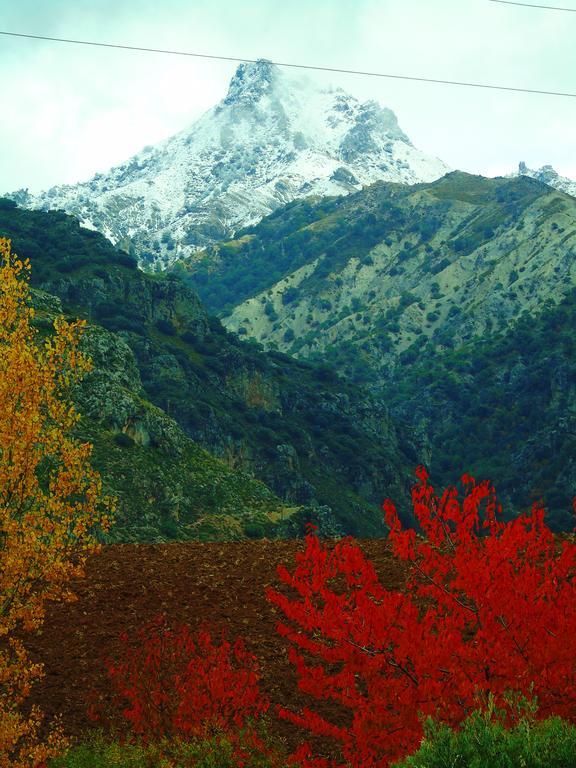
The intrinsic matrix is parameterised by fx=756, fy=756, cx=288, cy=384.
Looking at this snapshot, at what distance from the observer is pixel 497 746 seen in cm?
825

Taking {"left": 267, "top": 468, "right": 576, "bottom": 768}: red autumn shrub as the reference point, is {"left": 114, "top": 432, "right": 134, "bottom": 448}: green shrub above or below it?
below

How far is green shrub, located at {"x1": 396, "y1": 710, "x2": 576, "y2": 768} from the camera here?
8039 millimetres

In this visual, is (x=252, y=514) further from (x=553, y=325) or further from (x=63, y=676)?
(x=553, y=325)

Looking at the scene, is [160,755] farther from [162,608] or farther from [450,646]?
[162,608]

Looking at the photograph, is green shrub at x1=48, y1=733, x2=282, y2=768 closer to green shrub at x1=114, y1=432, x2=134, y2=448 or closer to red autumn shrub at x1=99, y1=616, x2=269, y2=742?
red autumn shrub at x1=99, y1=616, x2=269, y2=742

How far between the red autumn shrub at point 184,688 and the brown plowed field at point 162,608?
2.35ft

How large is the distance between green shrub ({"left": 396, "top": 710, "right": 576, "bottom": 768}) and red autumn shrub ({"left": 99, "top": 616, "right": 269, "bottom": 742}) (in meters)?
4.50

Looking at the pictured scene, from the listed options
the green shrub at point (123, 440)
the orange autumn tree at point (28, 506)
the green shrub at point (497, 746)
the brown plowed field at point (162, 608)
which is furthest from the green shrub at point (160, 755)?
the green shrub at point (123, 440)

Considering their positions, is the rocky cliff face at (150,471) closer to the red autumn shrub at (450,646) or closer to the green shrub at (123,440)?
the green shrub at (123,440)

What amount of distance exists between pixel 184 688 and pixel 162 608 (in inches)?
211

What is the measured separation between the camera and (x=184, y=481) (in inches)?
2479

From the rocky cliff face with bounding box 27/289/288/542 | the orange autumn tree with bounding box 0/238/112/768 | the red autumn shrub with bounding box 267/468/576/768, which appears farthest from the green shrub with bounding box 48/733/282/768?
the rocky cliff face with bounding box 27/289/288/542

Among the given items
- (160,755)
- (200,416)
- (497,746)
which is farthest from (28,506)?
(200,416)

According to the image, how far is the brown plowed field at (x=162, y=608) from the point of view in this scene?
1631 cm
